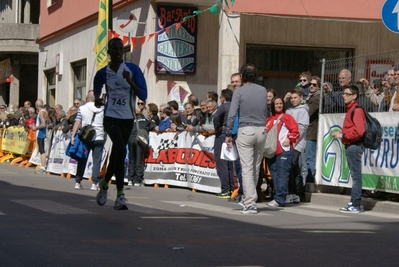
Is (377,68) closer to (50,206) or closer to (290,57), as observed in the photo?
(50,206)

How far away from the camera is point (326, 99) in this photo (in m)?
16.2

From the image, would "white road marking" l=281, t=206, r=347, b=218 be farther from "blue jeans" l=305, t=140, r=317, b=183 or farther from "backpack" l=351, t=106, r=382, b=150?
"blue jeans" l=305, t=140, r=317, b=183

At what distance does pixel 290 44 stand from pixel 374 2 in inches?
106

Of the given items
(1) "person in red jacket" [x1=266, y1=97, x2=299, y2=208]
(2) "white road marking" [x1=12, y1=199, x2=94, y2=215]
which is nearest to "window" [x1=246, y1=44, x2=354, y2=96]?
(1) "person in red jacket" [x1=266, y1=97, x2=299, y2=208]

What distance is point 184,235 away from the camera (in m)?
9.47

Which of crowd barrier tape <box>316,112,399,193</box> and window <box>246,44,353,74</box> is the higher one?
window <box>246,44,353,74</box>

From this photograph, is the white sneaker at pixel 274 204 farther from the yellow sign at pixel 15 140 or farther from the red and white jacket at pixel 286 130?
the yellow sign at pixel 15 140

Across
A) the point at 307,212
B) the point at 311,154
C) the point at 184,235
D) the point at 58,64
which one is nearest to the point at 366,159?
the point at 311,154

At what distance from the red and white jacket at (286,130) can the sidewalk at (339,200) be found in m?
1.19

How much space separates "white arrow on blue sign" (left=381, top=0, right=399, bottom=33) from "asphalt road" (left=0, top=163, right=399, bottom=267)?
2.50 meters

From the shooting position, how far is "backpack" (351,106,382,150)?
44.8 ft

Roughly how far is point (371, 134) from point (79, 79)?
67.6 ft

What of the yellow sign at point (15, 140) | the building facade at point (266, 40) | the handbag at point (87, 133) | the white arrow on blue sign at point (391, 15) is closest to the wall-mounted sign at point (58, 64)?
the yellow sign at point (15, 140)

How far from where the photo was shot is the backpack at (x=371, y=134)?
13.6 meters
